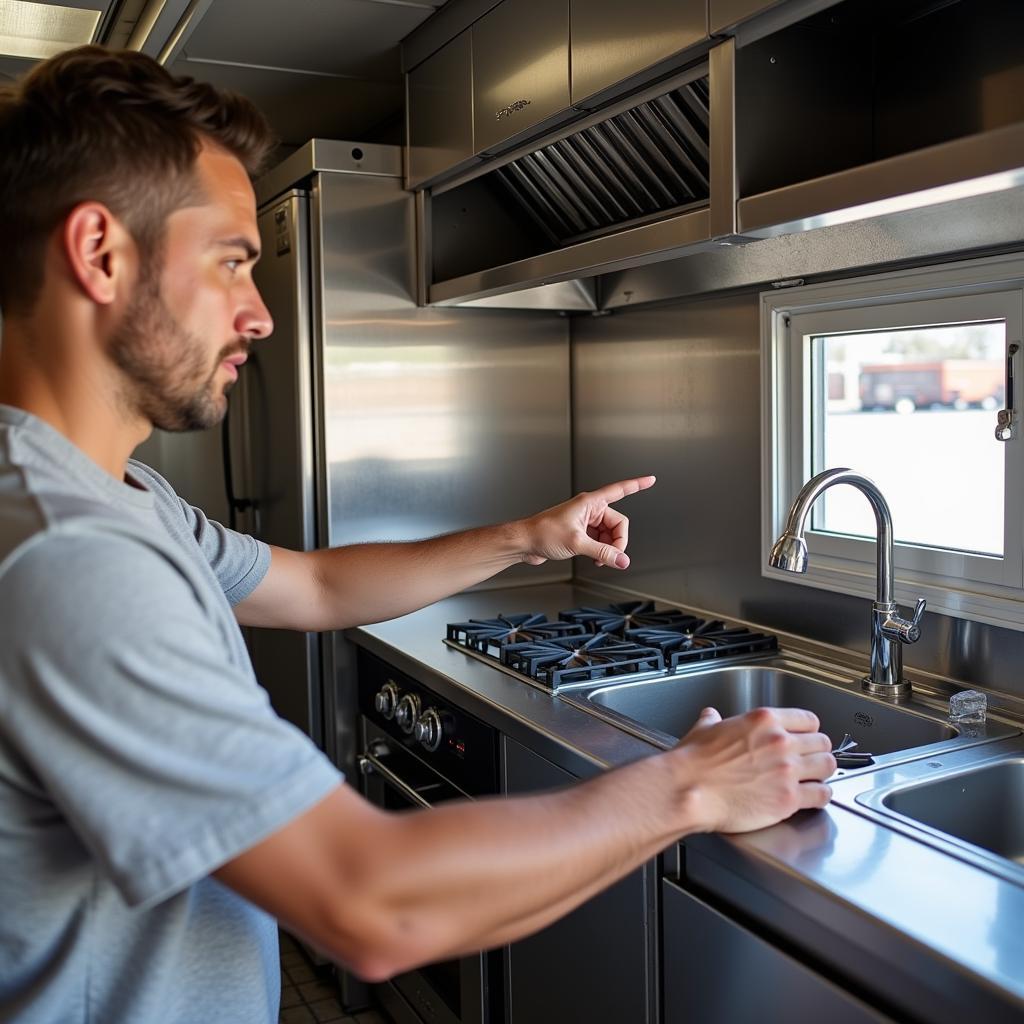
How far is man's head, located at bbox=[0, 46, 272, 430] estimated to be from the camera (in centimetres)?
92

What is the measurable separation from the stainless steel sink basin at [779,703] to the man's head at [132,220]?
0.89 metres

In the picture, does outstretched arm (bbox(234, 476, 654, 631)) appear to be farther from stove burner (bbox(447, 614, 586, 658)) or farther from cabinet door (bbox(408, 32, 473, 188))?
cabinet door (bbox(408, 32, 473, 188))

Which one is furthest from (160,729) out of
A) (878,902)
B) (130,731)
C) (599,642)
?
(599,642)

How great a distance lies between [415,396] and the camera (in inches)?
106

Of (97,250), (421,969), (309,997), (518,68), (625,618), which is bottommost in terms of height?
(309,997)

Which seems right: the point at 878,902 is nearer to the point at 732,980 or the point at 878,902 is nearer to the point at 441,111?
the point at 732,980

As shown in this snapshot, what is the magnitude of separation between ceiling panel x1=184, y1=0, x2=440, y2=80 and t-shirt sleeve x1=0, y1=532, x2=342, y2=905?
1.82 metres

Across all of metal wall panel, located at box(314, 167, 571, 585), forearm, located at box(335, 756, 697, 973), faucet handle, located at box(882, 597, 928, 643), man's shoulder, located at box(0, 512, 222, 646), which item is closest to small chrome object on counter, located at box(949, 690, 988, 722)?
faucet handle, located at box(882, 597, 928, 643)

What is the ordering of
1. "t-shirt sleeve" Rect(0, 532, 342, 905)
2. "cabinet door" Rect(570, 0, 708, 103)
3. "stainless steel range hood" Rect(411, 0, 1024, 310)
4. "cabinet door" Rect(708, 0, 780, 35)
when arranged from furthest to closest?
"cabinet door" Rect(570, 0, 708, 103) < "cabinet door" Rect(708, 0, 780, 35) < "stainless steel range hood" Rect(411, 0, 1024, 310) < "t-shirt sleeve" Rect(0, 532, 342, 905)

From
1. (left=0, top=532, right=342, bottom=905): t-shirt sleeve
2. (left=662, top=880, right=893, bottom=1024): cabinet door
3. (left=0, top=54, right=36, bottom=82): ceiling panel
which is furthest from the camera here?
(left=0, top=54, right=36, bottom=82): ceiling panel

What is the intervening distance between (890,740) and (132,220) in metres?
1.36

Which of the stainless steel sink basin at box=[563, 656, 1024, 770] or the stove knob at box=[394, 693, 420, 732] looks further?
the stove knob at box=[394, 693, 420, 732]

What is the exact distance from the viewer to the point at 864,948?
1045mm

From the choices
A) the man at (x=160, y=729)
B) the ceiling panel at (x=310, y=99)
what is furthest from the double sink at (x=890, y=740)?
the ceiling panel at (x=310, y=99)
